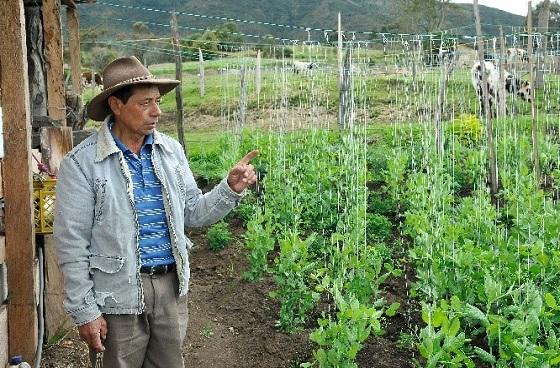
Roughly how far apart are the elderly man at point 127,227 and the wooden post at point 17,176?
800 millimetres

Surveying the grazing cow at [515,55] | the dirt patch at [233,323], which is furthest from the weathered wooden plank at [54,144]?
the grazing cow at [515,55]

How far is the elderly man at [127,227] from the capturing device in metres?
2.92

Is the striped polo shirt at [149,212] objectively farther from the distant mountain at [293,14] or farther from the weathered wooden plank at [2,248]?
the distant mountain at [293,14]

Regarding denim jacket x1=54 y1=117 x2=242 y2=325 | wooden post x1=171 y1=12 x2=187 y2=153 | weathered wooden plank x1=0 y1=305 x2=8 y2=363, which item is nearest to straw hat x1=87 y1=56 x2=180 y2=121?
denim jacket x1=54 y1=117 x2=242 y2=325

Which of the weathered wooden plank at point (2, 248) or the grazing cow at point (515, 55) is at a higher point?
the grazing cow at point (515, 55)

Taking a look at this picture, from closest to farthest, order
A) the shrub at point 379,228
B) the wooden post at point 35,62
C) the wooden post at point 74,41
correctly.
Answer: the wooden post at point 35,62, the wooden post at point 74,41, the shrub at point 379,228

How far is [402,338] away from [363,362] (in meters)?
0.30

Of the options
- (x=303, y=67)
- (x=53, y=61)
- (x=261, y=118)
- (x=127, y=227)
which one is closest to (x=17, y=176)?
(x=127, y=227)

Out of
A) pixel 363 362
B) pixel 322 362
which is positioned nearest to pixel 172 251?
pixel 322 362

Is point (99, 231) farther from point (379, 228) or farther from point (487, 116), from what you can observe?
point (487, 116)

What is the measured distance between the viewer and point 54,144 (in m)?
4.98

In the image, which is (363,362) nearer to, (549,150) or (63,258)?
(63,258)

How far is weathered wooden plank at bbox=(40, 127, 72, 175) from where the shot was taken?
487 centimetres

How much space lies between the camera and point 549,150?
9242 mm
